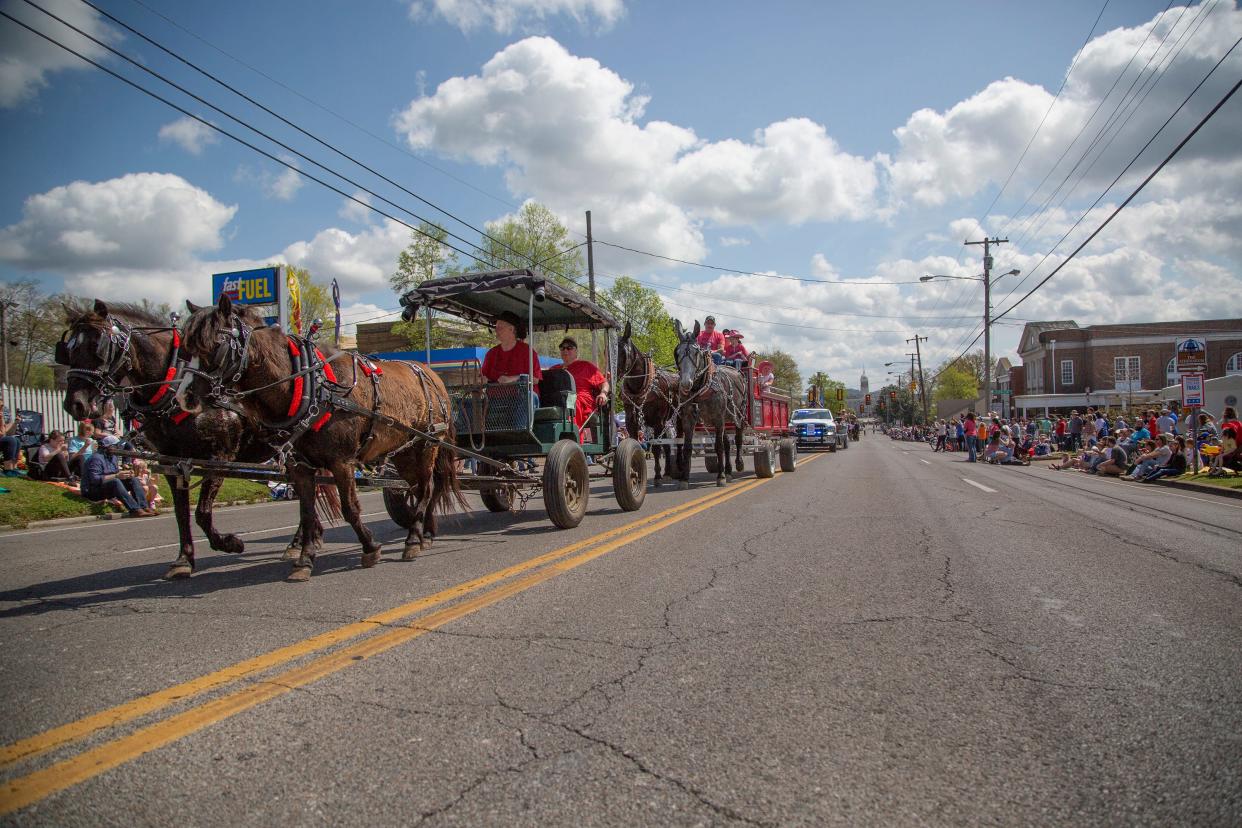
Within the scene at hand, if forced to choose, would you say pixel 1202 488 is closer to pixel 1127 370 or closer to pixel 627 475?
pixel 627 475

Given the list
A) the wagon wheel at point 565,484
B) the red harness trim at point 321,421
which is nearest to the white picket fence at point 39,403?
the wagon wheel at point 565,484

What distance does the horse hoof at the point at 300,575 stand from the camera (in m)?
5.27

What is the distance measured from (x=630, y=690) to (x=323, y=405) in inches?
136

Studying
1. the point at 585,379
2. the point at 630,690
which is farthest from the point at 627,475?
the point at 630,690

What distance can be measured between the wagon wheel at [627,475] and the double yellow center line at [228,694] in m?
3.51

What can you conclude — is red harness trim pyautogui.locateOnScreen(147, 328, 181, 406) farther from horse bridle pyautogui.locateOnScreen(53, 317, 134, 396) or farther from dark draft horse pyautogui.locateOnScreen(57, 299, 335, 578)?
horse bridle pyautogui.locateOnScreen(53, 317, 134, 396)

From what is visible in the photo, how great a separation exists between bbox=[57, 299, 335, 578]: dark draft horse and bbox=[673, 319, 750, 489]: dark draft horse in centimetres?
787

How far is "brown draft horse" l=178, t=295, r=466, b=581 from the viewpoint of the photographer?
195 inches

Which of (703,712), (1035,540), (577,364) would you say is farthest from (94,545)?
(1035,540)

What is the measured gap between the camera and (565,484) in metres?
7.57

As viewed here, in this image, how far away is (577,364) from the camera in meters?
9.02

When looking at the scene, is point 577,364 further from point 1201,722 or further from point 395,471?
point 1201,722

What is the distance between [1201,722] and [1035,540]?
192 inches

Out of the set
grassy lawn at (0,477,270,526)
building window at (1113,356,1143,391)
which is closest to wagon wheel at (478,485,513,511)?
grassy lawn at (0,477,270,526)
